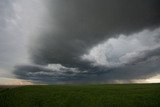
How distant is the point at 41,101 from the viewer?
43.5 m

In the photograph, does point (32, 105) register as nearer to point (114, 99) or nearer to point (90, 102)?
point (90, 102)

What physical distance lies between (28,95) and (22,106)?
6.79 m

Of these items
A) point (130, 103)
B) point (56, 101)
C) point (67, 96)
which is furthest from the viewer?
point (67, 96)

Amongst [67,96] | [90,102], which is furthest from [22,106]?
[90,102]

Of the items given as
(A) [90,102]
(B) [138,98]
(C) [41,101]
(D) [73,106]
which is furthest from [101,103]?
(C) [41,101]

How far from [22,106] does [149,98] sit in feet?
85.6

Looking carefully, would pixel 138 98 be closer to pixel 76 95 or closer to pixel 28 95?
pixel 76 95

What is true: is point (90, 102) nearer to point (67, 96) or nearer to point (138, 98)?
point (67, 96)

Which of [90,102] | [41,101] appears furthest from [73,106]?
[41,101]

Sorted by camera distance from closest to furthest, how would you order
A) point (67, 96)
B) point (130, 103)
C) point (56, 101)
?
point (130, 103)
point (56, 101)
point (67, 96)

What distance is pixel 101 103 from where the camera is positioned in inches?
1606

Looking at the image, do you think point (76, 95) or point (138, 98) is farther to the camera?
point (76, 95)

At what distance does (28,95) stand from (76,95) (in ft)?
37.5

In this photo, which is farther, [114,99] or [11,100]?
[11,100]
